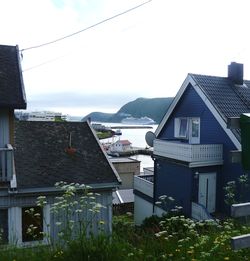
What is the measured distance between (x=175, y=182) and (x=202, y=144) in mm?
2651

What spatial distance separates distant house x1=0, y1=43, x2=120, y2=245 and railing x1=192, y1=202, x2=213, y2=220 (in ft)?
16.3

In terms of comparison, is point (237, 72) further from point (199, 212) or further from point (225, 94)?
point (199, 212)

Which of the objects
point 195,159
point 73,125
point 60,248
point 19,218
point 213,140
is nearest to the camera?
point 60,248

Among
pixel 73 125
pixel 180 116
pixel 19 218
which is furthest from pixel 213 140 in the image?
pixel 19 218

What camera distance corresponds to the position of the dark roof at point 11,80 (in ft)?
32.2

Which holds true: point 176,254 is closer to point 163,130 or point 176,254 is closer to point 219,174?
point 219,174

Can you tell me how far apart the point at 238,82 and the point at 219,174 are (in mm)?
5740

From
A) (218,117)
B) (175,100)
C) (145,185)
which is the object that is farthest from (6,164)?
(145,185)

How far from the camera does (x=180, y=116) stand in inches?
743

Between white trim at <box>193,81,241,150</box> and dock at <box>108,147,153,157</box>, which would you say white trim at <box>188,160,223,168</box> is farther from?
dock at <box>108,147,153,157</box>

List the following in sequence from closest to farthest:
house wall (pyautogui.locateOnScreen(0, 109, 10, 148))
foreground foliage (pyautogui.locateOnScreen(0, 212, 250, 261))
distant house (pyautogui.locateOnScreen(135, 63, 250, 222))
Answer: foreground foliage (pyautogui.locateOnScreen(0, 212, 250, 261))
house wall (pyautogui.locateOnScreen(0, 109, 10, 148))
distant house (pyautogui.locateOnScreen(135, 63, 250, 222))

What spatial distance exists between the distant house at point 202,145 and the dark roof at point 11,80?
8.29m

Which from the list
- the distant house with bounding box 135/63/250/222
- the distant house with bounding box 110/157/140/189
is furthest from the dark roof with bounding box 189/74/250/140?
the distant house with bounding box 110/157/140/189

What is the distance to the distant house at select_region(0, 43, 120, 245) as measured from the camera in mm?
10055
